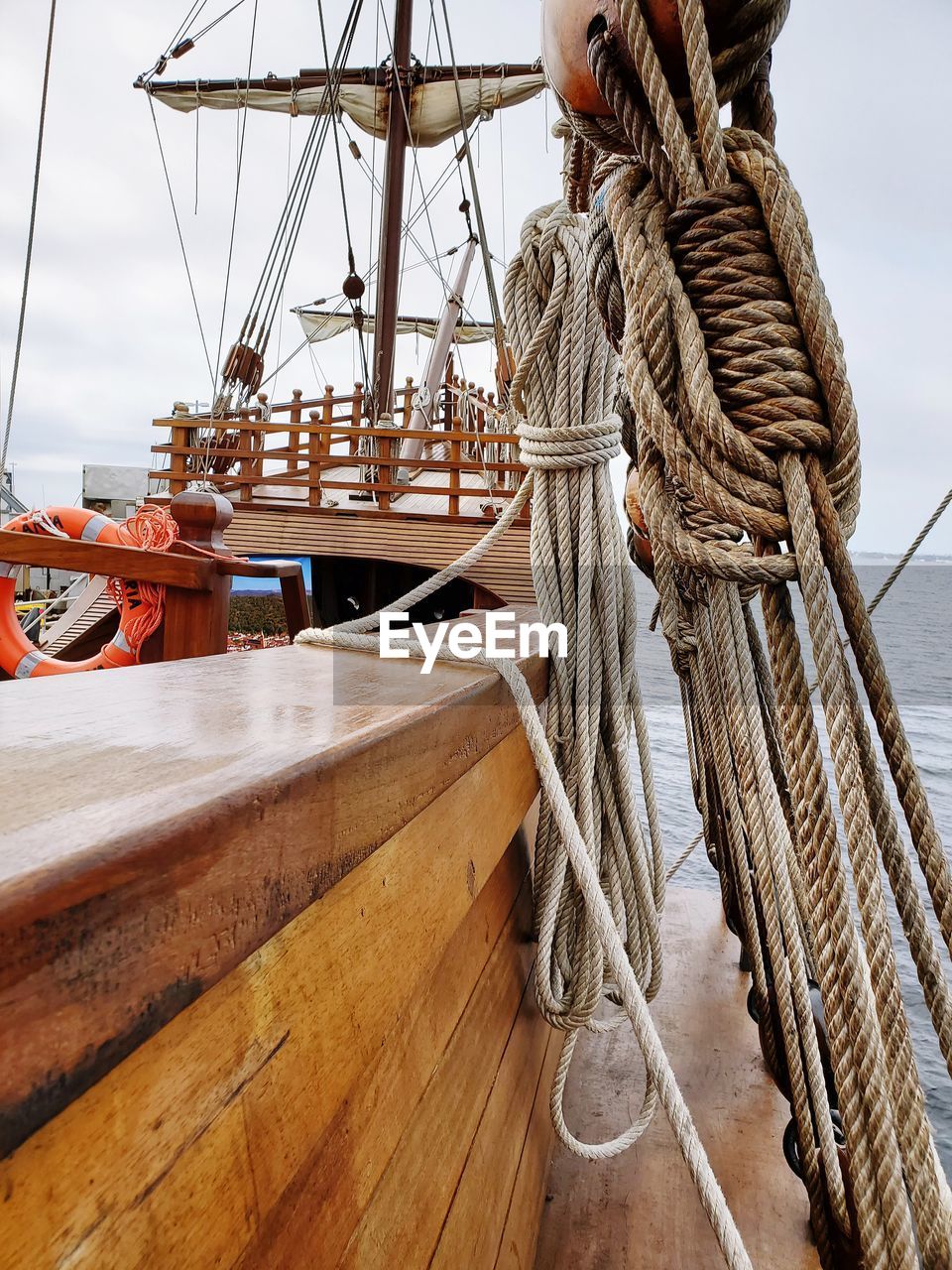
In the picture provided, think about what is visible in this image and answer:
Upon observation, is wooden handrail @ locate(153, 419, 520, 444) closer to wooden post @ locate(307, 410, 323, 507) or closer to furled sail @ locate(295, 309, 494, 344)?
wooden post @ locate(307, 410, 323, 507)

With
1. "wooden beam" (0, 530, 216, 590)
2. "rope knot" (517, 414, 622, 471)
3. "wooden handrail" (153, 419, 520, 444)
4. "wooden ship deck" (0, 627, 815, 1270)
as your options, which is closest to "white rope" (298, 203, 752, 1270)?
"rope knot" (517, 414, 622, 471)

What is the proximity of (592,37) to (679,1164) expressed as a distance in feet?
5.35

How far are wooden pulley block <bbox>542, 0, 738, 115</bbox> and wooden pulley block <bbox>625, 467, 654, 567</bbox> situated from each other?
533mm

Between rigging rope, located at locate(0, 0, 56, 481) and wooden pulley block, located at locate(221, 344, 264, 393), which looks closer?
rigging rope, located at locate(0, 0, 56, 481)

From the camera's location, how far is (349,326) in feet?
55.4

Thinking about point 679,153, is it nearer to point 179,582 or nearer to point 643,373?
point 643,373

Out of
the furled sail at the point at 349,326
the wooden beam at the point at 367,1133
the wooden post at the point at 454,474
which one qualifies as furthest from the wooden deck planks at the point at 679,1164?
the furled sail at the point at 349,326

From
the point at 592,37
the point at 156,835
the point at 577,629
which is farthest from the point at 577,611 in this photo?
the point at 156,835

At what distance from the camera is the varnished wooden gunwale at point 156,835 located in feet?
0.79

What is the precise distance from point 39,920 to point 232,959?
4.9 inches

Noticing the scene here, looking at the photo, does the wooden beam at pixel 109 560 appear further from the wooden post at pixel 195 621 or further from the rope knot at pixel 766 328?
the rope knot at pixel 766 328

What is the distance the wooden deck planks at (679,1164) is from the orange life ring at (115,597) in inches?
66.4

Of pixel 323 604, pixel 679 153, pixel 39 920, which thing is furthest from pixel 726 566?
pixel 323 604

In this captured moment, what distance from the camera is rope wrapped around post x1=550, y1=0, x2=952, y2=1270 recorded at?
25.1 inches
